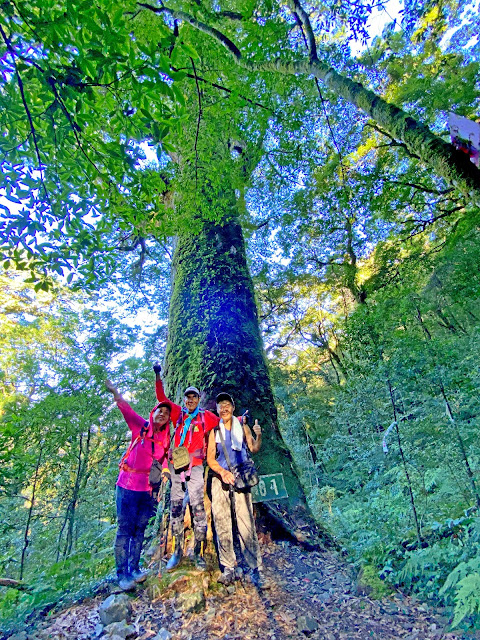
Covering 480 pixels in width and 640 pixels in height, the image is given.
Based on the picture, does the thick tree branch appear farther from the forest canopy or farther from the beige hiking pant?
the beige hiking pant

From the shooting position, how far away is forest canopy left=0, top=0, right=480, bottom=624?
2129 millimetres

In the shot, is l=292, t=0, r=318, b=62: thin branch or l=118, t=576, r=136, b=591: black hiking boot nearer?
l=118, t=576, r=136, b=591: black hiking boot

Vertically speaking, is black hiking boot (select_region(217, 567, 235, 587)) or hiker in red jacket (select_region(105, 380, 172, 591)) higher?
hiker in red jacket (select_region(105, 380, 172, 591))

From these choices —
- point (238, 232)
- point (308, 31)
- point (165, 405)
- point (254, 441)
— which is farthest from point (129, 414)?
point (308, 31)

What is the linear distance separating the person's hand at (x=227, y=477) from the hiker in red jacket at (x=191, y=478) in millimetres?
317

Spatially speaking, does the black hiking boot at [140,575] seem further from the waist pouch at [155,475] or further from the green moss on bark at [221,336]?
the green moss on bark at [221,336]

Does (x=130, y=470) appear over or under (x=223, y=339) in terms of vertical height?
under

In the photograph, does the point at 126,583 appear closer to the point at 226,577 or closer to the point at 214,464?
the point at 226,577

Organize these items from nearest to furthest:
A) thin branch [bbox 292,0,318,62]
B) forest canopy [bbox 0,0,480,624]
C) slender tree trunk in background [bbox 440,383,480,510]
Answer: forest canopy [bbox 0,0,480,624] < slender tree trunk in background [bbox 440,383,480,510] < thin branch [bbox 292,0,318,62]

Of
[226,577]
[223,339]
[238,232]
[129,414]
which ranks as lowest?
[226,577]

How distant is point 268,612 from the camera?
256cm

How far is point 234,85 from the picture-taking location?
376 centimetres

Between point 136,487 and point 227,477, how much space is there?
96 centimetres

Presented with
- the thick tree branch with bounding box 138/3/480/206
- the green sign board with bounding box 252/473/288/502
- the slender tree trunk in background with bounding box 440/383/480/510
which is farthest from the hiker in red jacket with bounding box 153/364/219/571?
the thick tree branch with bounding box 138/3/480/206
